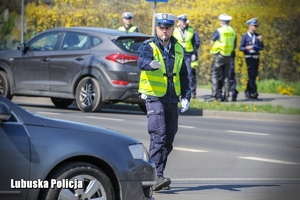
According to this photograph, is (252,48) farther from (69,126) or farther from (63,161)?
(63,161)

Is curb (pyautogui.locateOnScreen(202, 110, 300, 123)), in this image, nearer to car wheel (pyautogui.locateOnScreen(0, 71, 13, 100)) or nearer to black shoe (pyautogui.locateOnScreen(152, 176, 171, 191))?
car wheel (pyautogui.locateOnScreen(0, 71, 13, 100))

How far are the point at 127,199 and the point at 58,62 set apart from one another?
1194 cm

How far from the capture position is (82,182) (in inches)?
271

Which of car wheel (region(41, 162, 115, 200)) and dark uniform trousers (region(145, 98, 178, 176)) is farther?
dark uniform trousers (region(145, 98, 178, 176))

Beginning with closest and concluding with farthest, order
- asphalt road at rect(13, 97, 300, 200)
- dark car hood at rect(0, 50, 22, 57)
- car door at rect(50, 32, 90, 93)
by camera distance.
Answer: asphalt road at rect(13, 97, 300, 200)
car door at rect(50, 32, 90, 93)
dark car hood at rect(0, 50, 22, 57)

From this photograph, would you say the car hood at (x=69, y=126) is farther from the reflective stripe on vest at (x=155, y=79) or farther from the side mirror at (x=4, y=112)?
the reflective stripe on vest at (x=155, y=79)

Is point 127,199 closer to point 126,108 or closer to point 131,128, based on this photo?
point 131,128

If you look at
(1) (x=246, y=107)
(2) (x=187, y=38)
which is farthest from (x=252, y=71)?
(1) (x=246, y=107)

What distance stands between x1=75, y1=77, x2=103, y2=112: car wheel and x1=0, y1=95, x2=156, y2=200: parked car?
11.0 m

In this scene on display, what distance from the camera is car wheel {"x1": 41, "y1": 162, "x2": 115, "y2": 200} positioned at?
6707 millimetres

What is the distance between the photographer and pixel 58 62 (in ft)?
61.8

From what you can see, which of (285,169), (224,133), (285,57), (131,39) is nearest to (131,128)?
(224,133)

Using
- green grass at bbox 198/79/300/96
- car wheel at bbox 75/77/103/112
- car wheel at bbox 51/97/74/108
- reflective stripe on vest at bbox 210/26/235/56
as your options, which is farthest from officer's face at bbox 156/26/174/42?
green grass at bbox 198/79/300/96

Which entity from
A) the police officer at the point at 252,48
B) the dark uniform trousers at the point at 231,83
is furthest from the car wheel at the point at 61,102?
the police officer at the point at 252,48
